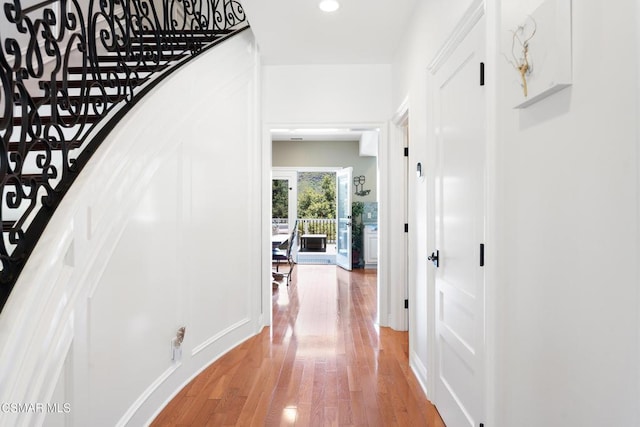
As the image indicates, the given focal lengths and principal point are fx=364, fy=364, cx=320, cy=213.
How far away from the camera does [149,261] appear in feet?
7.29

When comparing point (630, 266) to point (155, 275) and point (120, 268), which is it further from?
point (155, 275)

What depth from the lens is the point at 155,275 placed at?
229 centimetres

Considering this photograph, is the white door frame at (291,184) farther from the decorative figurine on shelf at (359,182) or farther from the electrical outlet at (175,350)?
the electrical outlet at (175,350)

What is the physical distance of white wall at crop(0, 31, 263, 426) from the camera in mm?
1359

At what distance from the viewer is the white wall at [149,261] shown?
1.36 meters

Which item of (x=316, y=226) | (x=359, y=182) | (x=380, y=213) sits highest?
(x=359, y=182)

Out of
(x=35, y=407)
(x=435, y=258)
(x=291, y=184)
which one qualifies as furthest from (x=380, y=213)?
(x=291, y=184)

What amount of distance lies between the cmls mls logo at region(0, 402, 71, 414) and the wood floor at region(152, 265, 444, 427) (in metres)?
0.85

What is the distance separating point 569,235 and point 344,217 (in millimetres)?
6885

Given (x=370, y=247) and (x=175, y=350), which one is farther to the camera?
(x=370, y=247)

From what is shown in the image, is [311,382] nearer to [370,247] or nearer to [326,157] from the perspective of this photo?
[370,247]

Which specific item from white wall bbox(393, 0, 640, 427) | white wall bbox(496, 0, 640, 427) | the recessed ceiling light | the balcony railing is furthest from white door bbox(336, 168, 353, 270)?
white wall bbox(496, 0, 640, 427)

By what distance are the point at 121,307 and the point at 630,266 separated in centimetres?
211

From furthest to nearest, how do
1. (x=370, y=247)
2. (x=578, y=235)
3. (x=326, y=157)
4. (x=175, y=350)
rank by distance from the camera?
(x=326, y=157)
(x=370, y=247)
(x=175, y=350)
(x=578, y=235)
